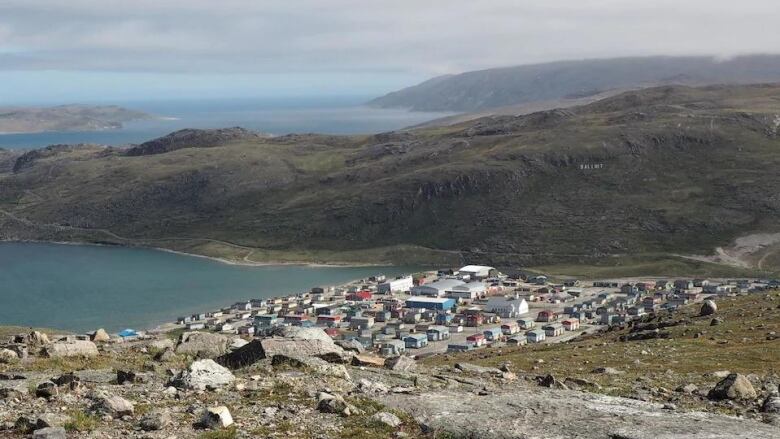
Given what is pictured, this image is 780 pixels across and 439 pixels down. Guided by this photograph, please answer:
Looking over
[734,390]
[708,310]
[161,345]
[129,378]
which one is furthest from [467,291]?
[129,378]

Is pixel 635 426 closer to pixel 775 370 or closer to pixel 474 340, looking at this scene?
pixel 775 370

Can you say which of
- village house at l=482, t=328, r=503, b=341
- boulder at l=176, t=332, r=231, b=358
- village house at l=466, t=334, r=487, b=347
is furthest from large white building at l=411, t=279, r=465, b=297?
boulder at l=176, t=332, r=231, b=358

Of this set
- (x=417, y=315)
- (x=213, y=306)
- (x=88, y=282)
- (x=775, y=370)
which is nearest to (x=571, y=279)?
(x=417, y=315)

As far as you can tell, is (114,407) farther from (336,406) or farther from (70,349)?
(70,349)

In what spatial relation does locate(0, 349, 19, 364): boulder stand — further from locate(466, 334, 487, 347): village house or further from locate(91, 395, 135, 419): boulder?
locate(466, 334, 487, 347): village house

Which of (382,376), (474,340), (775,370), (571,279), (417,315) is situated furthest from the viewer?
(571,279)

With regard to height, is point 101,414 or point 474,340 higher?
point 101,414
